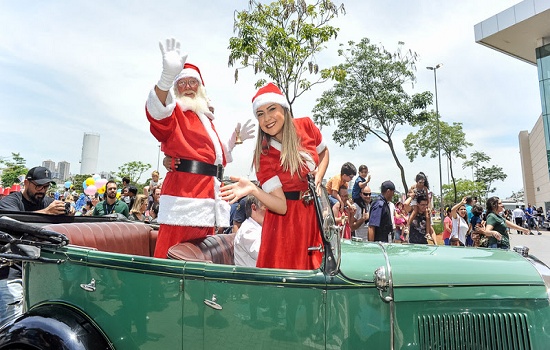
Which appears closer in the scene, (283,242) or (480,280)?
(480,280)

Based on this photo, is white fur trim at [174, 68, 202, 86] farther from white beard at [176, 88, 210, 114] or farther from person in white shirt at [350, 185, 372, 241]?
person in white shirt at [350, 185, 372, 241]

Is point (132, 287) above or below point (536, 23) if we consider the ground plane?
below

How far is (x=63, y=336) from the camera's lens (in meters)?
1.87

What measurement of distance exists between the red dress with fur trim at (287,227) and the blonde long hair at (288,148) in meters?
0.04

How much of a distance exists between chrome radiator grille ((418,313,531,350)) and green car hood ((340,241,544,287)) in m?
0.15

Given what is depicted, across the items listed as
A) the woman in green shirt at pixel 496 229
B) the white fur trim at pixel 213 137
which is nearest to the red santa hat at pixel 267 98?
the white fur trim at pixel 213 137

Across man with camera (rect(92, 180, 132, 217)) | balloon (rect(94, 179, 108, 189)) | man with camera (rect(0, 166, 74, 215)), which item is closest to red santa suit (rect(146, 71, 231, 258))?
man with camera (rect(0, 166, 74, 215))

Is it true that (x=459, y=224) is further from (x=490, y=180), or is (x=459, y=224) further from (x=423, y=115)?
(x=490, y=180)

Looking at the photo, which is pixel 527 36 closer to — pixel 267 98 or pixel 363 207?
pixel 363 207

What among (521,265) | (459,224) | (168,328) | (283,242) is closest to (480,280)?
(521,265)

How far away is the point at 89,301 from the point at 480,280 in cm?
192

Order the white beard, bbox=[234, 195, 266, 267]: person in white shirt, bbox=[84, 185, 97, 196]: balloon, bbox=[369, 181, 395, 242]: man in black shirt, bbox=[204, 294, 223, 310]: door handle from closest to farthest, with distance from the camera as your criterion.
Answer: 1. bbox=[204, 294, 223, 310]: door handle
2. bbox=[234, 195, 266, 267]: person in white shirt
3. the white beard
4. bbox=[369, 181, 395, 242]: man in black shirt
5. bbox=[84, 185, 97, 196]: balloon

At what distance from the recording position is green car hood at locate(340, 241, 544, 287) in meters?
1.68

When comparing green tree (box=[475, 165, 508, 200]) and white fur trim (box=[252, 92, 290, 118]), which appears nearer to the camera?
white fur trim (box=[252, 92, 290, 118])
